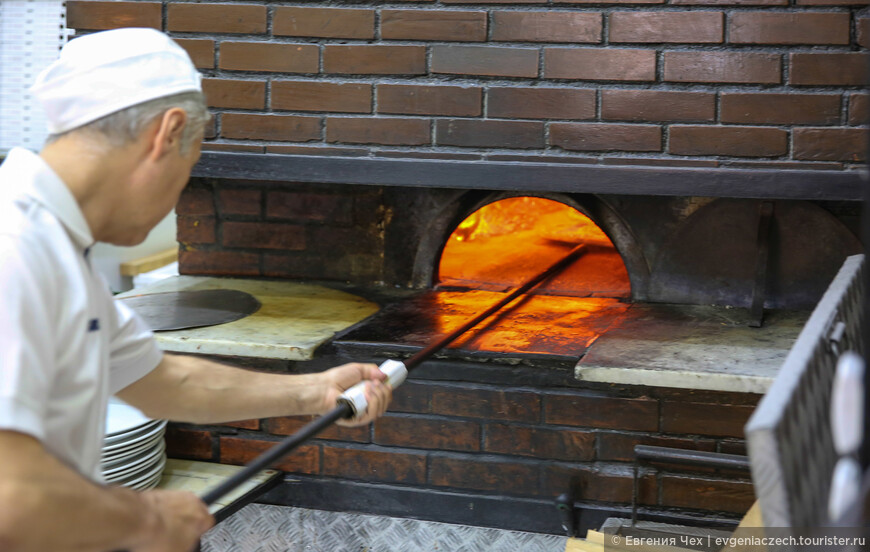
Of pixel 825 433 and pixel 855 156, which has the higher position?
pixel 855 156

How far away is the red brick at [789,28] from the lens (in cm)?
244

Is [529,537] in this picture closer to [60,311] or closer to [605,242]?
[605,242]

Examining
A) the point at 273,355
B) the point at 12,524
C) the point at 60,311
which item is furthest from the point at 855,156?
the point at 12,524

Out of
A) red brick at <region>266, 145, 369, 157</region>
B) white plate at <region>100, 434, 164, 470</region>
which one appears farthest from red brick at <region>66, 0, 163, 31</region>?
white plate at <region>100, 434, 164, 470</region>

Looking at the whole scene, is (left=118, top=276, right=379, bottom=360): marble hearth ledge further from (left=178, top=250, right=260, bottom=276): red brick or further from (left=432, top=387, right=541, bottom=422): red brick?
(left=432, top=387, right=541, bottom=422): red brick

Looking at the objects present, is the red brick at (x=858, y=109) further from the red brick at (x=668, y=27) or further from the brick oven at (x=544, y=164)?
the red brick at (x=668, y=27)

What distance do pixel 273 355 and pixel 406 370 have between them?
0.55 metres

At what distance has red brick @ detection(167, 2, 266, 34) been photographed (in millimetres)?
2742

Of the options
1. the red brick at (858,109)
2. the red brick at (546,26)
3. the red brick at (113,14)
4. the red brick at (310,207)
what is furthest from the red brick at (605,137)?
the red brick at (113,14)

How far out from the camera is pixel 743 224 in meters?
2.80

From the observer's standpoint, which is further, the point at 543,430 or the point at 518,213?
the point at 518,213

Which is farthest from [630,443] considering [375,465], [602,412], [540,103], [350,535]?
[540,103]

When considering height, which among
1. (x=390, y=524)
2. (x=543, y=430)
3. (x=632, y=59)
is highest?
(x=632, y=59)

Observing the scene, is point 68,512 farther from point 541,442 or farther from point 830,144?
point 830,144
